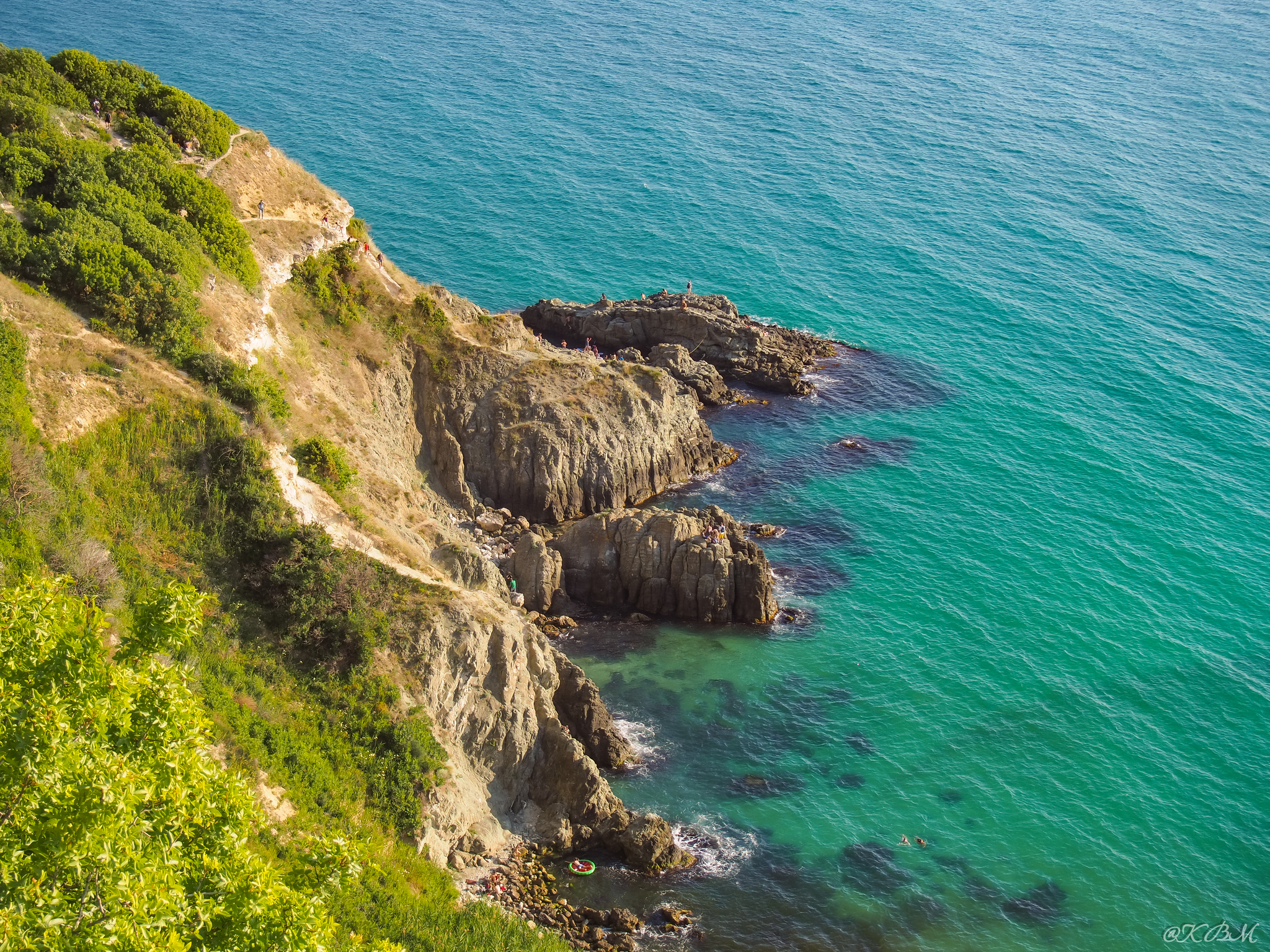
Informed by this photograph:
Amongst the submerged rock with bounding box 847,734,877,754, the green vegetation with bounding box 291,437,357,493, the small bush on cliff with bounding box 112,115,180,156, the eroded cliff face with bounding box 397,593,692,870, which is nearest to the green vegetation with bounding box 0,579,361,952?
the eroded cliff face with bounding box 397,593,692,870

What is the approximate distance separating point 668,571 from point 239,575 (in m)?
30.2

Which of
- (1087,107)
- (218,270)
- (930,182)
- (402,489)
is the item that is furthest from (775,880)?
(1087,107)

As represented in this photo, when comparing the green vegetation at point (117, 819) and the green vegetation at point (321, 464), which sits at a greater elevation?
the green vegetation at point (117, 819)

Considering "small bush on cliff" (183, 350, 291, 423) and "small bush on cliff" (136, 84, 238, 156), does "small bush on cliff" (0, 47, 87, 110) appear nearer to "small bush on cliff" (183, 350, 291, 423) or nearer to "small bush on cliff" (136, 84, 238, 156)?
"small bush on cliff" (136, 84, 238, 156)

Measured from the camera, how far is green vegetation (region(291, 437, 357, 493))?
Answer: 178 ft

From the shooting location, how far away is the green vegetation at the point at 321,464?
54.3 m

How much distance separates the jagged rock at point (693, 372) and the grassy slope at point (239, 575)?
47.4 metres

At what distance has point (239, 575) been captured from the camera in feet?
157

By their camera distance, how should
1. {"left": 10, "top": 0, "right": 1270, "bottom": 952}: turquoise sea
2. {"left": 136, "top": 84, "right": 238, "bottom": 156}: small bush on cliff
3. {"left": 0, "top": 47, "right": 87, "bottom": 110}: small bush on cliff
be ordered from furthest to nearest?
1. {"left": 136, "top": 84, "right": 238, "bottom": 156}: small bush on cliff
2. {"left": 0, "top": 47, "right": 87, "bottom": 110}: small bush on cliff
3. {"left": 10, "top": 0, "right": 1270, "bottom": 952}: turquoise sea

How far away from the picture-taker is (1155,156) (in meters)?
145

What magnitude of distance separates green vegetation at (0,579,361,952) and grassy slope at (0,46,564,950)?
53.1 feet

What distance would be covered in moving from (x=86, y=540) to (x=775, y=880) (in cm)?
3617

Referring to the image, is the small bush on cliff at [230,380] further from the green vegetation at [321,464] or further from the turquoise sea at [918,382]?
the turquoise sea at [918,382]
